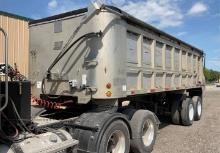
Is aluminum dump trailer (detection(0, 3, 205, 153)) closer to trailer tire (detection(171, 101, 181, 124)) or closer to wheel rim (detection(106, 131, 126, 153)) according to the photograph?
wheel rim (detection(106, 131, 126, 153))

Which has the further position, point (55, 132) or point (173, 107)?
point (173, 107)

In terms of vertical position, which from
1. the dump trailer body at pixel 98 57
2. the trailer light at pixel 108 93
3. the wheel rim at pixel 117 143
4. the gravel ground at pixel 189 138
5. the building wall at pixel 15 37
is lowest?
the gravel ground at pixel 189 138

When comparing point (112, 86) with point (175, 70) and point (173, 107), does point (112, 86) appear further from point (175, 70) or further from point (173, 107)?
point (173, 107)

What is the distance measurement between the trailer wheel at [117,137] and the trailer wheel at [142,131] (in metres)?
0.42

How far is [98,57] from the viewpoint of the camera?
5703mm

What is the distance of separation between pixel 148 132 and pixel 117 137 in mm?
1466

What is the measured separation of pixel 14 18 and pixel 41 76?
904 centimetres

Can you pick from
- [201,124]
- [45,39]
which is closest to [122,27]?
[45,39]

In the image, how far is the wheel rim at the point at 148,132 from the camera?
7107mm

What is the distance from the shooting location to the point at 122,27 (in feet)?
20.2

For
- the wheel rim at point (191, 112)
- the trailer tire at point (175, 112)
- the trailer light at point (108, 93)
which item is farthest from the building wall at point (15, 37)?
the trailer light at point (108, 93)

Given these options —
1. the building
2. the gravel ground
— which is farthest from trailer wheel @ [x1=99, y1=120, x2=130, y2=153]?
the building

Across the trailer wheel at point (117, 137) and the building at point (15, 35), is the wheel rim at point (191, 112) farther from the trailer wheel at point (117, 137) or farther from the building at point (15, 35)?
the building at point (15, 35)

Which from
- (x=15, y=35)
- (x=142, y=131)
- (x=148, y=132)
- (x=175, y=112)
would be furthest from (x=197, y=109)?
(x=15, y=35)
